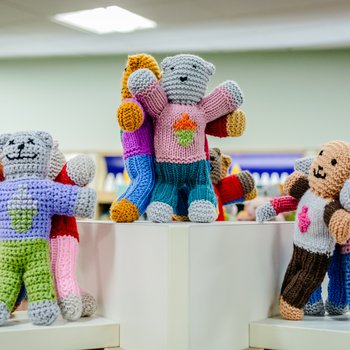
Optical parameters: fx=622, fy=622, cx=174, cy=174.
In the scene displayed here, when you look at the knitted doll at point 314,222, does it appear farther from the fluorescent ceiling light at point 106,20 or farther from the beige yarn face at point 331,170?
the fluorescent ceiling light at point 106,20

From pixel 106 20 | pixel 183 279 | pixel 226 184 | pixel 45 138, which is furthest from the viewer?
pixel 106 20

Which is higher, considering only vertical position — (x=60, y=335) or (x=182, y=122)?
(x=182, y=122)

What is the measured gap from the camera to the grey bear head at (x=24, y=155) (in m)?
1.13

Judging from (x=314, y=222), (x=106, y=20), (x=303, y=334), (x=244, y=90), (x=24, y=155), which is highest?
(x=106, y=20)

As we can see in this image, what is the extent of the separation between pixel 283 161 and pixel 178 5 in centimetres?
145

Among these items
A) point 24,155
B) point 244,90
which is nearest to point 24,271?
point 24,155

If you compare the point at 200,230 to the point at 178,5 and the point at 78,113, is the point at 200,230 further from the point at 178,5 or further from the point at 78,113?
the point at 78,113

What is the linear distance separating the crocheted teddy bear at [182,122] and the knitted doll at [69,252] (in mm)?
154

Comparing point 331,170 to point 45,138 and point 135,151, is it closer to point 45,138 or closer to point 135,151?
point 135,151

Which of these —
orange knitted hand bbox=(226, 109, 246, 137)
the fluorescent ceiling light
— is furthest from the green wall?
orange knitted hand bbox=(226, 109, 246, 137)

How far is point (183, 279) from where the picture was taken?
1057mm

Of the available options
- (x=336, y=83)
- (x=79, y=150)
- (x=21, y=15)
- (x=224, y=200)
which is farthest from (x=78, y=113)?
(x=224, y=200)

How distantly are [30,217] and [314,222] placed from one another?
0.53m

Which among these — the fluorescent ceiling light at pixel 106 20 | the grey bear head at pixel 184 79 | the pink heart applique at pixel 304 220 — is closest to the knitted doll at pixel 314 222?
the pink heart applique at pixel 304 220
